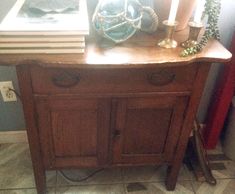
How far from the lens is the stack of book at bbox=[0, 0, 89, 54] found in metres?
0.86

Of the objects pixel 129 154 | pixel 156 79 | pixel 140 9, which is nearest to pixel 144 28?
pixel 140 9

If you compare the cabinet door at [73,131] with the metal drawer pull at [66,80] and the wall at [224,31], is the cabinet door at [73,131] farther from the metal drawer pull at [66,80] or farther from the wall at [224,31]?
the wall at [224,31]

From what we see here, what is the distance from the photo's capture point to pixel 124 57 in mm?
909

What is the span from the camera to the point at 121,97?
102 cm

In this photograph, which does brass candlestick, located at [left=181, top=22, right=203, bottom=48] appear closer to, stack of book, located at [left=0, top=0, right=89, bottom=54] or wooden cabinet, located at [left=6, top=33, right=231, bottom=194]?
wooden cabinet, located at [left=6, top=33, right=231, bottom=194]

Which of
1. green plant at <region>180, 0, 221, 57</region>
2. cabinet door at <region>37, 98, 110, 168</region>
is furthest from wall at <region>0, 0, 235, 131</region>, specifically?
cabinet door at <region>37, 98, 110, 168</region>

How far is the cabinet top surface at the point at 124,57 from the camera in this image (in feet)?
2.84

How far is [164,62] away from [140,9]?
25cm

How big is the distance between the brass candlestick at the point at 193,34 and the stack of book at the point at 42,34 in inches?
14.0

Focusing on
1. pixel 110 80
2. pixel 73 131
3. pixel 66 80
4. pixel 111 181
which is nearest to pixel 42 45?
pixel 66 80

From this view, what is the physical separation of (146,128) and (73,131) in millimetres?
297

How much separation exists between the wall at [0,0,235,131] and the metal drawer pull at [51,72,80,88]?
18.5 inches

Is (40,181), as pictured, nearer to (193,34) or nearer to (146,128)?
(146,128)

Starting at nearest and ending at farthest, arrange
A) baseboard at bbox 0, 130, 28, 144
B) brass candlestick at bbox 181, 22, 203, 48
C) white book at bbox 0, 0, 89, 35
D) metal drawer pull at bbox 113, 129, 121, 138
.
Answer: white book at bbox 0, 0, 89, 35
brass candlestick at bbox 181, 22, 203, 48
metal drawer pull at bbox 113, 129, 121, 138
baseboard at bbox 0, 130, 28, 144
